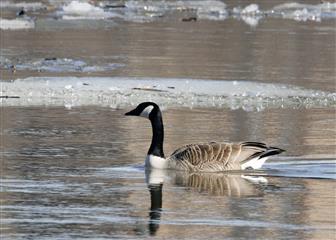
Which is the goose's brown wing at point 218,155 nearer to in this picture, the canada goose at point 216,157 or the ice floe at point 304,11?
the canada goose at point 216,157

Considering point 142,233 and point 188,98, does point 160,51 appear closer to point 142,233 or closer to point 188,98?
point 188,98

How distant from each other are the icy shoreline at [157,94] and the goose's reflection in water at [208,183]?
5.11 m

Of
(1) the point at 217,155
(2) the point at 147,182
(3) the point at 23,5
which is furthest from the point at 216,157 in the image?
(3) the point at 23,5

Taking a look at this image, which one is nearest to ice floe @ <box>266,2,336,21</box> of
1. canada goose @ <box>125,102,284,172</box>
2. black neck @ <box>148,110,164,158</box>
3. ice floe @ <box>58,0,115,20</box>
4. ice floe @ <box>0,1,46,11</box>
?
ice floe @ <box>58,0,115,20</box>

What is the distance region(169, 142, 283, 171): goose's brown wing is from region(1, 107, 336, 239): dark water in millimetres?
121

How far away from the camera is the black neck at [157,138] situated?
11955mm

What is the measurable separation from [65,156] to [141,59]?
35.4 feet

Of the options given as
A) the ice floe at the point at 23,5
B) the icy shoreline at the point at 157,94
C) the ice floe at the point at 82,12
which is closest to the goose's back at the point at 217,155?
the icy shoreline at the point at 157,94

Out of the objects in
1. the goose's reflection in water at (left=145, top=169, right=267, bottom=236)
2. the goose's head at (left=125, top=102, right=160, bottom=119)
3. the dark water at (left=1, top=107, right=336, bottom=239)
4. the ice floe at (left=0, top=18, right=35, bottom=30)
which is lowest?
the goose's reflection in water at (left=145, top=169, right=267, bottom=236)

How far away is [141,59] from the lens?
2295 centimetres

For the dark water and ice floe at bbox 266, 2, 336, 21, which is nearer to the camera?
the dark water

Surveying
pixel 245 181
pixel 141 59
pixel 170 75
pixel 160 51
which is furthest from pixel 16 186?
pixel 160 51

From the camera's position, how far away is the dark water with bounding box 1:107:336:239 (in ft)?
28.4

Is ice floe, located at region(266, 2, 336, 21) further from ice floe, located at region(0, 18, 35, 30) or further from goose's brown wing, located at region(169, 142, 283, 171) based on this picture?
goose's brown wing, located at region(169, 142, 283, 171)
